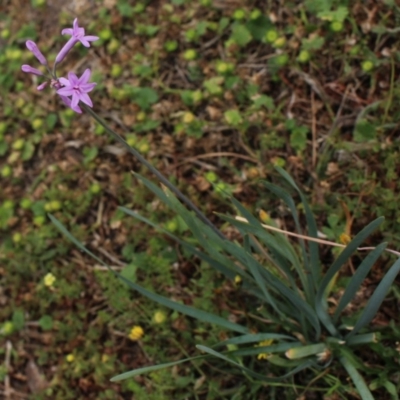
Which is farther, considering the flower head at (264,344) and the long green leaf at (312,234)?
the flower head at (264,344)

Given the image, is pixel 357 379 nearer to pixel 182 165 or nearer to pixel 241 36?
pixel 182 165

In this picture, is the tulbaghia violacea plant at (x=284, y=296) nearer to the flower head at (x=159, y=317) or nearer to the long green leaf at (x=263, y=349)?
the long green leaf at (x=263, y=349)

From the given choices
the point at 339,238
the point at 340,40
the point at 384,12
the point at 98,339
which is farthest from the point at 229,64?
the point at 98,339

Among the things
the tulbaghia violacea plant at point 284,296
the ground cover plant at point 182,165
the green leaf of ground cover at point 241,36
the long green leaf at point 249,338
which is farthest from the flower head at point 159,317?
the green leaf of ground cover at point 241,36

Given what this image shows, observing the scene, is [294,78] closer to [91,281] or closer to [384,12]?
[384,12]

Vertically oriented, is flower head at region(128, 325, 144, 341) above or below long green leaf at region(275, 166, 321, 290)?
below

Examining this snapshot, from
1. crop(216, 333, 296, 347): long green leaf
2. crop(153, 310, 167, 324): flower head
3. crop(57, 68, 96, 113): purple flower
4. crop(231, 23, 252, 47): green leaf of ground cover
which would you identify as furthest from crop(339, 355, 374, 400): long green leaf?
crop(231, 23, 252, 47): green leaf of ground cover

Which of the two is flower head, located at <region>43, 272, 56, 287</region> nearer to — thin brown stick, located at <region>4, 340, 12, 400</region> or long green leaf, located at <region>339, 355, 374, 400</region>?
thin brown stick, located at <region>4, 340, 12, 400</region>
